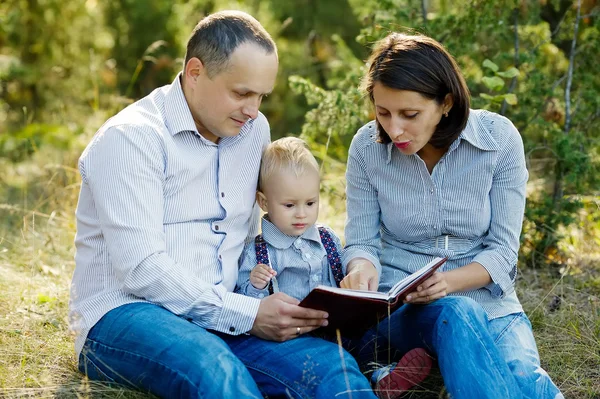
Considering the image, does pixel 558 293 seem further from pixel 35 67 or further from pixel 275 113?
pixel 35 67

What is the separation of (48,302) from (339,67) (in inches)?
118

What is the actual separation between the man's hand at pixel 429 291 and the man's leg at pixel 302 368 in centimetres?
33

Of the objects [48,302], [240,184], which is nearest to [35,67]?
[48,302]

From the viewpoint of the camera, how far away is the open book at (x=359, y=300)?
2.76m

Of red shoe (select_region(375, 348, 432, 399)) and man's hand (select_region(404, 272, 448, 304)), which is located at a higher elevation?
man's hand (select_region(404, 272, 448, 304))

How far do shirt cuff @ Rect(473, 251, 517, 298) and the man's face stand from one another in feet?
3.65

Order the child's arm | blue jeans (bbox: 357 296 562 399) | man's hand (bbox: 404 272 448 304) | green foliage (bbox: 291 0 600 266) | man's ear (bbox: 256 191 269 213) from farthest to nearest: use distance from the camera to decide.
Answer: green foliage (bbox: 291 0 600 266), man's ear (bbox: 256 191 269 213), the child's arm, man's hand (bbox: 404 272 448 304), blue jeans (bbox: 357 296 562 399)

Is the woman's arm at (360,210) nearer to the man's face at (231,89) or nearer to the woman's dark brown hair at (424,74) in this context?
the woman's dark brown hair at (424,74)

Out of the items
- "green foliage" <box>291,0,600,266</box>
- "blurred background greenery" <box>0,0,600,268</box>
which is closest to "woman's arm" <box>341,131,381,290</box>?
"blurred background greenery" <box>0,0,600,268</box>

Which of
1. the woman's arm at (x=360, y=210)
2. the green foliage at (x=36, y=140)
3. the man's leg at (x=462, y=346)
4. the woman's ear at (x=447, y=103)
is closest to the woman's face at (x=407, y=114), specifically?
the woman's ear at (x=447, y=103)

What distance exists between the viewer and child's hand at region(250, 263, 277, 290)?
3.25 meters

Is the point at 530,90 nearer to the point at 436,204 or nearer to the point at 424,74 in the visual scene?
the point at 436,204

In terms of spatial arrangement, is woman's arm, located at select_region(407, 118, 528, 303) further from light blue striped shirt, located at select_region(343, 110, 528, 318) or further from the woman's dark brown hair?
the woman's dark brown hair

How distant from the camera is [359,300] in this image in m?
2.81
